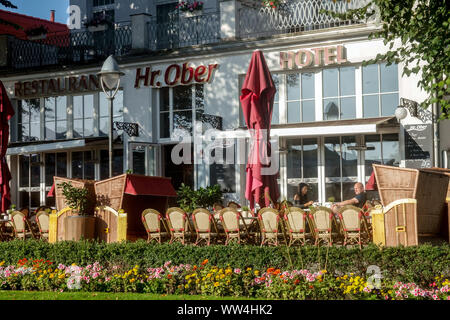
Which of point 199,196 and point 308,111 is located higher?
point 308,111

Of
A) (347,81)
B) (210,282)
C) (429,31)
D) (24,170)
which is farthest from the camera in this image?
(24,170)

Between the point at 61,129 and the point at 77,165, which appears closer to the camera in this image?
the point at 77,165

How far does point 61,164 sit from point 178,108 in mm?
4491

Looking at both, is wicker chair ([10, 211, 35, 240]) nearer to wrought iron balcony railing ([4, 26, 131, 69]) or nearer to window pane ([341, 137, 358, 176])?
window pane ([341, 137, 358, 176])

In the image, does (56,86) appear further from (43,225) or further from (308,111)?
(43,225)

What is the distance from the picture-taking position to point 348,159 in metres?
19.3

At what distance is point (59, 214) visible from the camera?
1445 cm

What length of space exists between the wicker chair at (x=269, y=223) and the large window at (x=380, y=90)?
22.3 ft

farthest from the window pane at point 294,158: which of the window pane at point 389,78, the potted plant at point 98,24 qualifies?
the potted plant at point 98,24

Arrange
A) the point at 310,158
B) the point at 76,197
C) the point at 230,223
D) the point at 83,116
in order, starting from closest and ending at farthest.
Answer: the point at 230,223, the point at 76,197, the point at 310,158, the point at 83,116

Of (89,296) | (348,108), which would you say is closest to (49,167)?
(348,108)

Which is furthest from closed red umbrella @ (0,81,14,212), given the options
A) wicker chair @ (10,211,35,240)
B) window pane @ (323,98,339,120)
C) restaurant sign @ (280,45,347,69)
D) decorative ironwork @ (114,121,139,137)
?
window pane @ (323,98,339,120)

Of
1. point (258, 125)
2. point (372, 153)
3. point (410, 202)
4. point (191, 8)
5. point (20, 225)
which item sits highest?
point (191, 8)
